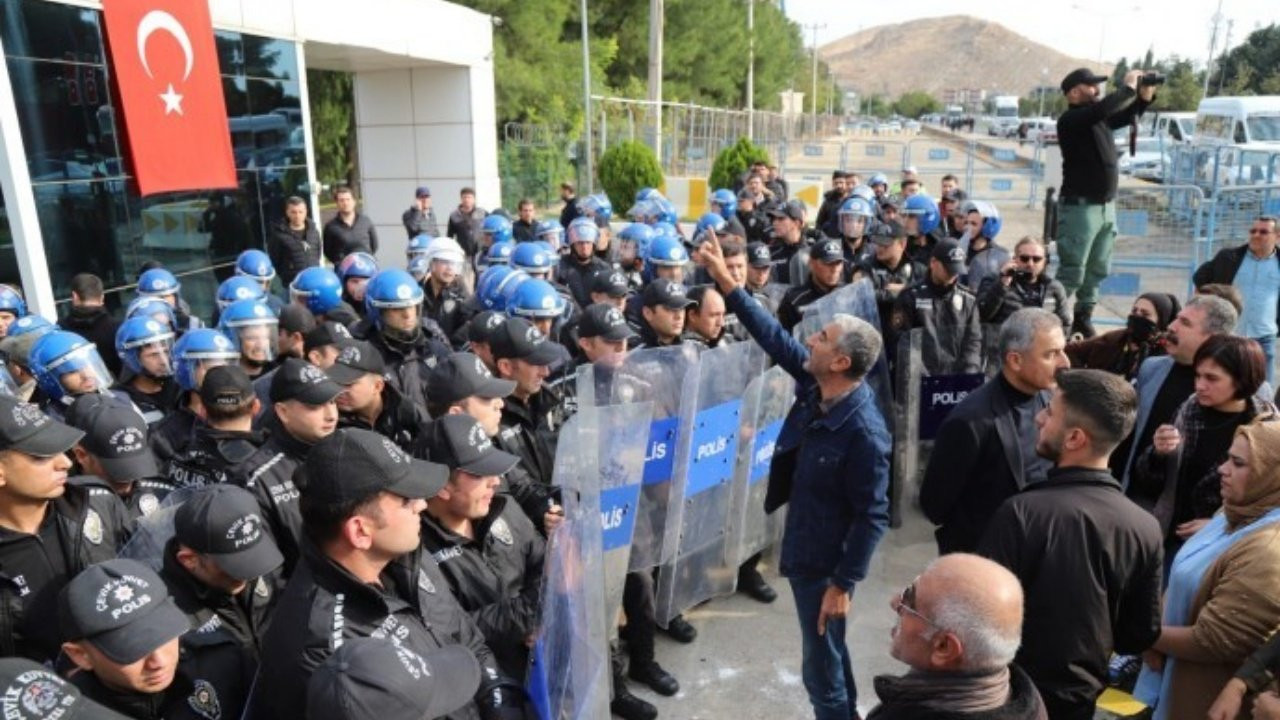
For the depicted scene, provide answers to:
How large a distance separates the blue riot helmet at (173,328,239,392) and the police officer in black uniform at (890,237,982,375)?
4071 millimetres

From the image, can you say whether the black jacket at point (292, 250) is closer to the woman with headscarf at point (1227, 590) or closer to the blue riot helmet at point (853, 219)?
the blue riot helmet at point (853, 219)

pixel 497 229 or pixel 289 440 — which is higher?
pixel 497 229

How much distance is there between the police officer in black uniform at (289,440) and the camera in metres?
3.33

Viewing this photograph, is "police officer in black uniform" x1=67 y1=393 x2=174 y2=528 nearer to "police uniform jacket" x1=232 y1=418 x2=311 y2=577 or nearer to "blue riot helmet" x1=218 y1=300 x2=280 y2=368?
"police uniform jacket" x1=232 y1=418 x2=311 y2=577

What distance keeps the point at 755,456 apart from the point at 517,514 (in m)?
1.94

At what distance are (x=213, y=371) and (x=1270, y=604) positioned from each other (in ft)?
12.6

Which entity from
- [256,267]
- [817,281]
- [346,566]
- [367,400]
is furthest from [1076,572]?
[256,267]

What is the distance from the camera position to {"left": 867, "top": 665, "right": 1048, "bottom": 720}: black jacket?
6.53 feet

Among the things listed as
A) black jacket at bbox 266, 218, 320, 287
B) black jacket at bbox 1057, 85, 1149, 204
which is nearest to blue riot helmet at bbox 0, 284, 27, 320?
black jacket at bbox 266, 218, 320, 287

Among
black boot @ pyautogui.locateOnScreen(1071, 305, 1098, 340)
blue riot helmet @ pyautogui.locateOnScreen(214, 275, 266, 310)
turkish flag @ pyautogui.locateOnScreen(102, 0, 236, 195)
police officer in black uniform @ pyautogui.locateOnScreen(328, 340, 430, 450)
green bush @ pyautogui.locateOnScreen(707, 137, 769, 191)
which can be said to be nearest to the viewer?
police officer in black uniform @ pyautogui.locateOnScreen(328, 340, 430, 450)

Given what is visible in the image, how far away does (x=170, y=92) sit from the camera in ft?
32.3

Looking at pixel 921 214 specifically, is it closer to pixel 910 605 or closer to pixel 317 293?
pixel 317 293

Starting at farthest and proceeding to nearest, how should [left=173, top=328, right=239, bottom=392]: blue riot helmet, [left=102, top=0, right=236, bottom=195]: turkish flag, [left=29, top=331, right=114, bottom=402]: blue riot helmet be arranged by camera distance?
[left=102, top=0, right=236, bottom=195]: turkish flag
[left=29, top=331, right=114, bottom=402]: blue riot helmet
[left=173, top=328, right=239, bottom=392]: blue riot helmet

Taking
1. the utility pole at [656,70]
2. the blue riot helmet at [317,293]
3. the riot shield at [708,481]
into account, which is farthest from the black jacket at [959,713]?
the utility pole at [656,70]
